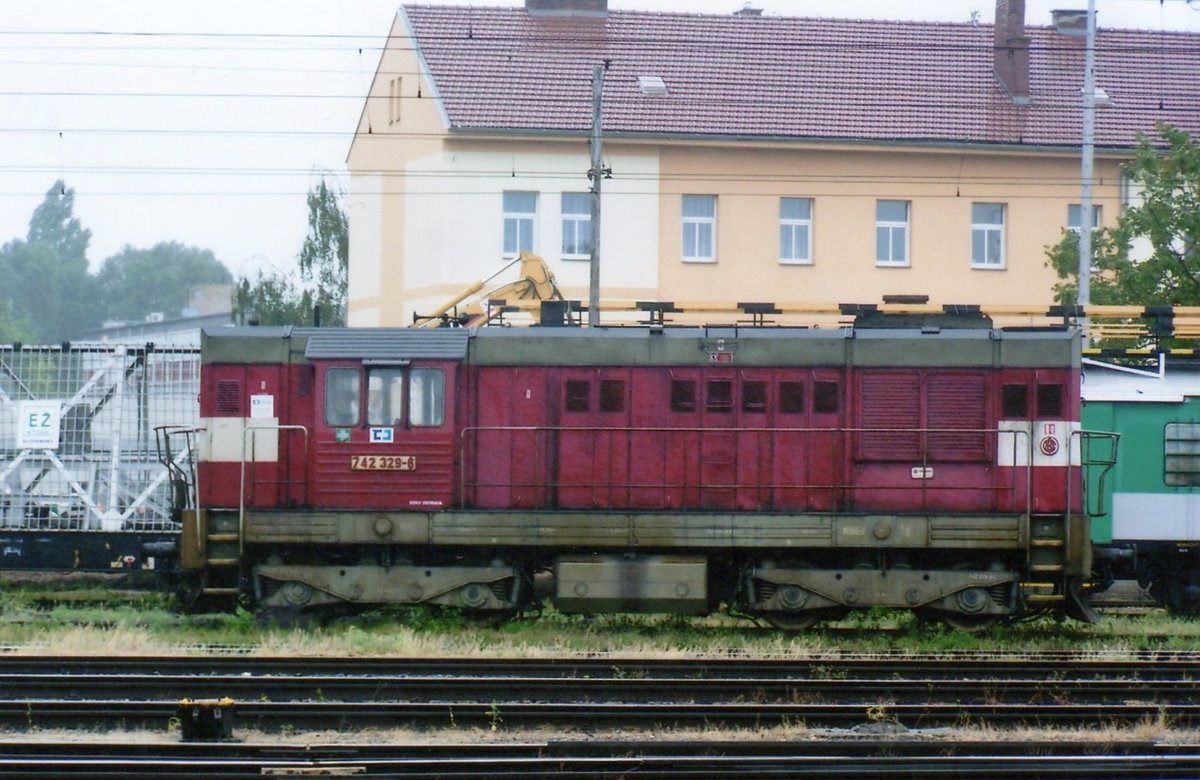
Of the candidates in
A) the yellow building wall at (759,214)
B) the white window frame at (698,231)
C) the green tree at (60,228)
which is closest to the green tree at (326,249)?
the yellow building wall at (759,214)

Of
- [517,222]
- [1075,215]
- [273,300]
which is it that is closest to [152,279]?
[273,300]

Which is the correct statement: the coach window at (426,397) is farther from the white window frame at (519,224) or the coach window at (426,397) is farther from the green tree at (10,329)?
the green tree at (10,329)

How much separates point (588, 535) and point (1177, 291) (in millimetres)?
15575

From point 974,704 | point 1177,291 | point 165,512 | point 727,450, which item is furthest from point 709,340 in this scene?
point 1177,291

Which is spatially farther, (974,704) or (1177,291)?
(1177,291)

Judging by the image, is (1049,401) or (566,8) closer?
(1049,401)

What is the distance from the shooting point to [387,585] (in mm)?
17250

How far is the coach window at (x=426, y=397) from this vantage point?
57.3ft

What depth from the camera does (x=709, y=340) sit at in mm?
17609

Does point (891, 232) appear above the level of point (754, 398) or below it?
above

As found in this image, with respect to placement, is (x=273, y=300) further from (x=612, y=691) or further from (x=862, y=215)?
(x=612, y=691)

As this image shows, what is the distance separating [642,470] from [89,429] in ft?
27.3

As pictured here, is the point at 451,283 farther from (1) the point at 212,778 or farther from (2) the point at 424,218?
(1) the point at 212,778

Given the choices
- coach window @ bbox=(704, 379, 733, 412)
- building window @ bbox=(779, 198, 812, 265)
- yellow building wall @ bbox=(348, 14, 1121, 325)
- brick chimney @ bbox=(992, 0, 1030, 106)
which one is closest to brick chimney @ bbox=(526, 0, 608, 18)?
yellow building wall @ bbox=(348, 14, 1121, 325)
